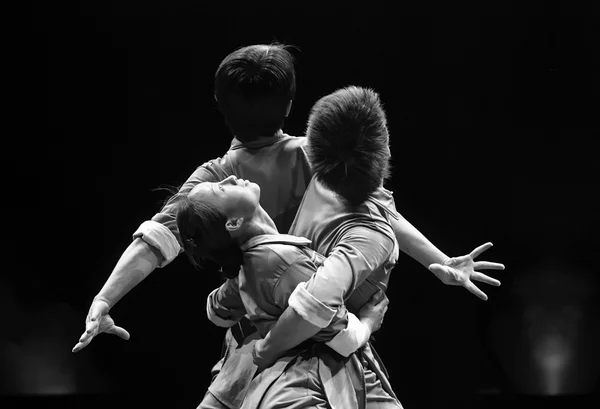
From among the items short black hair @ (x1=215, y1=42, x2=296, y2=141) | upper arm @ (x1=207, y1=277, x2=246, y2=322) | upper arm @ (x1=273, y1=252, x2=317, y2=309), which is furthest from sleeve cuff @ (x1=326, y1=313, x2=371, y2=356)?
short black hair @ (x1=215, y1=42, x2=296, y2=141)

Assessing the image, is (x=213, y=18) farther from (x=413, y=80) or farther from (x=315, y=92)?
(x=413, y=80)

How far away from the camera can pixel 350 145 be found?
1658mm

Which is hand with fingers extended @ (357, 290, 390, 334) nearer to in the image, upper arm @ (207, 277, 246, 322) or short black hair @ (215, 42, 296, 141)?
upper arm @ (207, 277, 246, 322)

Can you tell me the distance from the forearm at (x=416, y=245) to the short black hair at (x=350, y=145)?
24cm

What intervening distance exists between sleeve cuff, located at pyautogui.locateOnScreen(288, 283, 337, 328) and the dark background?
1204 mm

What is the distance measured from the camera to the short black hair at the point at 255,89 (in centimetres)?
176

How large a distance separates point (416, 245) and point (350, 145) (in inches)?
13.4

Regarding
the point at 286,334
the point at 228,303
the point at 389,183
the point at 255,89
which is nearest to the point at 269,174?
the point at 255,89

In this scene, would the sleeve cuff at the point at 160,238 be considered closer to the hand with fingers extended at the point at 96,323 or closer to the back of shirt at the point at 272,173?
the back of shirt at the point at 272,173

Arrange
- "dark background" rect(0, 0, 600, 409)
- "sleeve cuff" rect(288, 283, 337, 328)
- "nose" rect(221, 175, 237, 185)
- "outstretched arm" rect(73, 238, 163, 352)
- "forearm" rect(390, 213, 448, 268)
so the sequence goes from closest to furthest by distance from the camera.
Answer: "sleeve cuff" rect(288, 283, 337, 328), "nose" rect(221, 175, 237, 185), "outstretched arm" rect(73, 238, 163, 352), "forearm" rect(390, 213, 448, 268), "dark background" rect(0, 0, 600, 409)

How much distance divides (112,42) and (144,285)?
2.44 ft

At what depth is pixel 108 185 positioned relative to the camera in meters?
2.70

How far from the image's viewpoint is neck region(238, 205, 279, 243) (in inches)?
63.4

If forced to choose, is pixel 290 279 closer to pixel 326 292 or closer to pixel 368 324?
pixel 326 292
